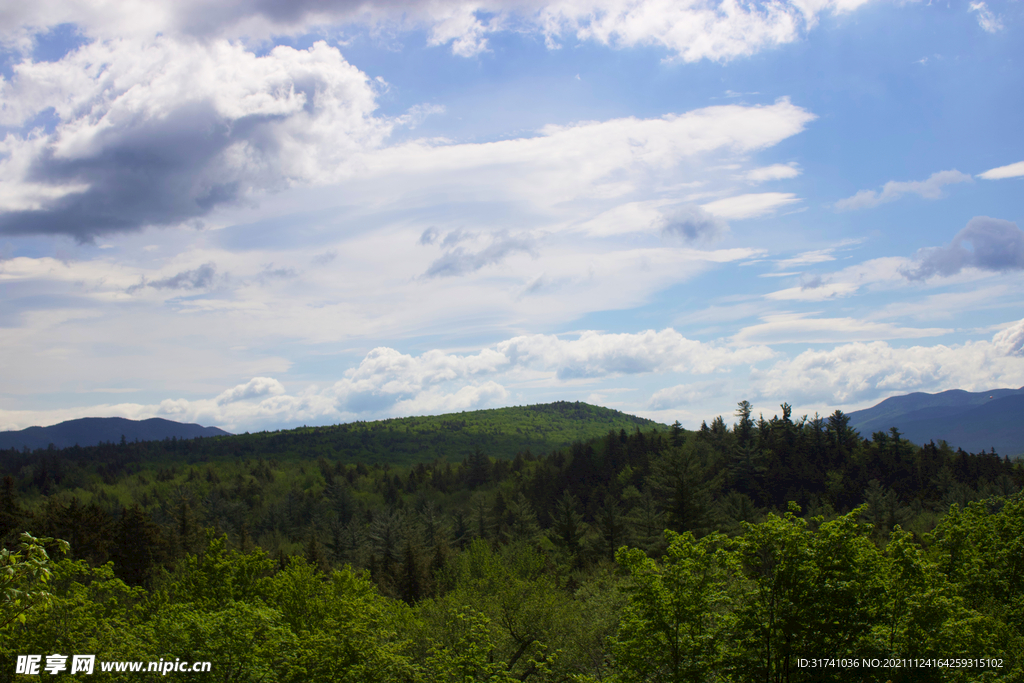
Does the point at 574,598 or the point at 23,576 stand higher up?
the point at 23,576

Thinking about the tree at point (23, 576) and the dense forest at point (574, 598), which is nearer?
the tree at point (23, 576)

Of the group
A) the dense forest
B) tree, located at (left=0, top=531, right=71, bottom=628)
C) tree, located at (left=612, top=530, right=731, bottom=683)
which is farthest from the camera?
tree, located at (left=612, top=530, right=731, bottom=683)

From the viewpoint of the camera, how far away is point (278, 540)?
4439 inches

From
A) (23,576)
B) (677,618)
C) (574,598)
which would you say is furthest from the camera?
(574,598)

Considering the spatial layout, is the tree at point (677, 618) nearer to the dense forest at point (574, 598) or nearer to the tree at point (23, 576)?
the dense forest at point (574, 598)

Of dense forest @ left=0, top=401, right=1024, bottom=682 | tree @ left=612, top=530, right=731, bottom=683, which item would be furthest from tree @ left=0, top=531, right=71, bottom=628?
tree @ left=612, top=530, right=731, bottom=683

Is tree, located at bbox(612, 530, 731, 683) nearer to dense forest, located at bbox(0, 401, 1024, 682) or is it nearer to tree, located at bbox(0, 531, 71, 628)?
dense forest, located at bbox(0, 401, 1024, 682)

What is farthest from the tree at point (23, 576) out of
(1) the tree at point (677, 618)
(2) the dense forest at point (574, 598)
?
(1) the tree at point (677, 618)

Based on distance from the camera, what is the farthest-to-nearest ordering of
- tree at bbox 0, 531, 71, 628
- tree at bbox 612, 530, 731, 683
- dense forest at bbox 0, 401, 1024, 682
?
1. tree at bbox 612, 530, 731, 683
2. dense forest at bbox 0, 401, 1024, 682
3. tree at bbox 0, 531, 71, 628

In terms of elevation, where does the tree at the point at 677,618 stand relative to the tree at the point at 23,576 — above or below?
below

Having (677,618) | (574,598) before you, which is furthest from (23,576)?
(574,598)

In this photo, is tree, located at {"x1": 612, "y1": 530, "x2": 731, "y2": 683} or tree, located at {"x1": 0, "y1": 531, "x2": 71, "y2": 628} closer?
tree, located at {"x1": 0, "y1": 531, "x2": 71, "y2": 628}

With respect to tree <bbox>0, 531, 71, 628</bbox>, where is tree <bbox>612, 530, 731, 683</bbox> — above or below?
below

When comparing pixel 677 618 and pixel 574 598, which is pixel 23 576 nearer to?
pixel 677 618
